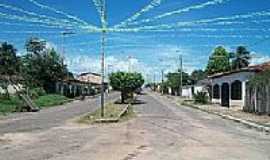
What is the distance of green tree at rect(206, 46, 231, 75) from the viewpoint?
78375 millimetres

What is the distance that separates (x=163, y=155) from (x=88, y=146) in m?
3.06

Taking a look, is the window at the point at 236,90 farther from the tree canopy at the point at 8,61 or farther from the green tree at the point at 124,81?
the tree canopy at the point at 8,61

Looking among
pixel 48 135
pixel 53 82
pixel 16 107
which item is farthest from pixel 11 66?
pixel 48 135

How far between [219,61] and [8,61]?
33854 millimetres

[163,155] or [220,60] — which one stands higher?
[220,60]

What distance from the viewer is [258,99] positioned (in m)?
33.1

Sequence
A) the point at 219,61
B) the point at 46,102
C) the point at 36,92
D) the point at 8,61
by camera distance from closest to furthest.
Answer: the point at 46,102
the point at 8,61
the point at 36,92
the point at 219,61

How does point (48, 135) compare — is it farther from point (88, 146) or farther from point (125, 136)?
point (88, 146)

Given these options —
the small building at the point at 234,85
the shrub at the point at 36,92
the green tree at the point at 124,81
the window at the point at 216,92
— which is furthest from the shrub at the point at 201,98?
the shrub at the point at 36,92

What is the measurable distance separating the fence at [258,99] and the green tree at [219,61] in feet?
135

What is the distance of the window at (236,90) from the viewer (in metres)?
48.7

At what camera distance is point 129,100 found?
5919cm

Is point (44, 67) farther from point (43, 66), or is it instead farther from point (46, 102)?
point (46, 102)

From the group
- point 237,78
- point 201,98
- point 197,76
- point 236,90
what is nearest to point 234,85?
point 236,90
